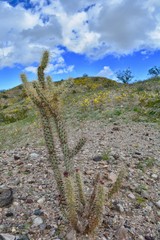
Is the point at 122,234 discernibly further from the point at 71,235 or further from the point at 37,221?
the point at 37,221

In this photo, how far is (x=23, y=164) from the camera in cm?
753

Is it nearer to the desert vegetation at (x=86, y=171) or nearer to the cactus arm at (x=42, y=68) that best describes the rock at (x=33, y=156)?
the desert vegetation at (x=86, y=171)

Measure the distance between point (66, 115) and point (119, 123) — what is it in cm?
353

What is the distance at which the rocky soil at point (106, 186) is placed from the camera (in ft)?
16.9

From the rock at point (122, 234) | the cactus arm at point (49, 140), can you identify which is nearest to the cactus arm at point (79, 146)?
the cactus arm at point (49, 140)

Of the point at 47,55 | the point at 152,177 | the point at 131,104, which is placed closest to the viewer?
the point at 47,55

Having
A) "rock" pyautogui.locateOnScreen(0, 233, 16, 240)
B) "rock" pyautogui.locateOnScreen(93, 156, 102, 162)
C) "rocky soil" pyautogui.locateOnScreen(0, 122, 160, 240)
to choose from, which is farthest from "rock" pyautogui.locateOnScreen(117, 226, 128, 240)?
"rock" pyautogui.locateOnScreen(93, 156, 102, 162)

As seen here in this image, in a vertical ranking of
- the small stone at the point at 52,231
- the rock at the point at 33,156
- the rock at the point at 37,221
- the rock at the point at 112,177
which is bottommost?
the small stone at the point at 52,231

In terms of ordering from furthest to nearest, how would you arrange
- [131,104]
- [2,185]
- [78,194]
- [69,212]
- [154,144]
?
[131,104] < [154,144] < [2,185] < [78,194] < [69,212]

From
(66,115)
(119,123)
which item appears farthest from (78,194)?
(66,115)

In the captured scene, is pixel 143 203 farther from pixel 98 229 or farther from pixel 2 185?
pixel 2 185

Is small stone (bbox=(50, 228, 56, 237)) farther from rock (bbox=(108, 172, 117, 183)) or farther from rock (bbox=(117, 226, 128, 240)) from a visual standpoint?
rock (bbox=(108, 172, 117, 183))

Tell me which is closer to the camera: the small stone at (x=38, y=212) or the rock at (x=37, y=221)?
the rock at (x=37, y=221)

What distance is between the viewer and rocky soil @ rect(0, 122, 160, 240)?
203 inches
